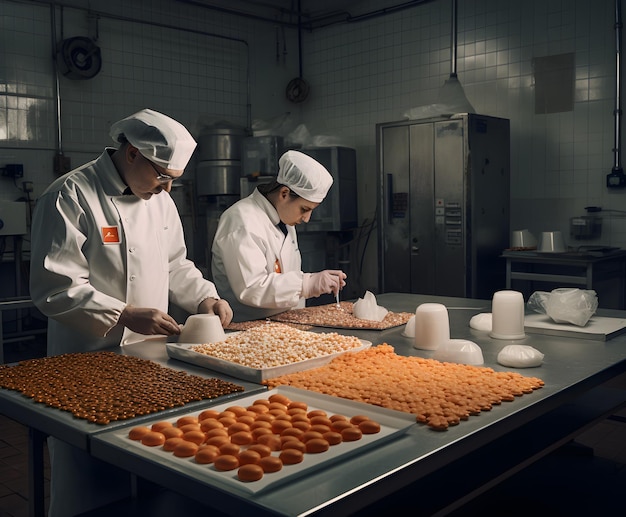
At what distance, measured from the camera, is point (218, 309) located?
2557mm

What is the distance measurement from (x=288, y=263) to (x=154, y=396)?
172 cm

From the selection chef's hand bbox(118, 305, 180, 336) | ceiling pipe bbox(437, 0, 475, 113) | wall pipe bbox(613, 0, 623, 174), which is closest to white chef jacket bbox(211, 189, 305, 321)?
chef's hand bbox(118, 305, 180, 336)

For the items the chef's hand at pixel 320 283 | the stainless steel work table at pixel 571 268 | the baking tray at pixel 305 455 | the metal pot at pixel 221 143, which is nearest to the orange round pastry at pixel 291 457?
the baking tray at pixel 305 455

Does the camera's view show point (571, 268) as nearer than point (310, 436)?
No

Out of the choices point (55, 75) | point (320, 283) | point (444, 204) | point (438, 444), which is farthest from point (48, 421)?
point (55, 75)

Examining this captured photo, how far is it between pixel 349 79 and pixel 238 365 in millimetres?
5929

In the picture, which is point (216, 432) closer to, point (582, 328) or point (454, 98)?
point (582, 328)

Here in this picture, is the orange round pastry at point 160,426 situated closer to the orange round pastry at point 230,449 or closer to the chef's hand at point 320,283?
the orange round pastry at point 230,449

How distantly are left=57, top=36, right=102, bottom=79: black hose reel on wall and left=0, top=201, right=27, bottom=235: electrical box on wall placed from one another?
4.29ft

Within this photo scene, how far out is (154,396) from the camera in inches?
64.2

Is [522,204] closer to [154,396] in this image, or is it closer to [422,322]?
[422,322]

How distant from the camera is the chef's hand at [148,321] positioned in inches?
84.0

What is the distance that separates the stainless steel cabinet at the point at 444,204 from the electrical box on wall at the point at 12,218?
3077 mm

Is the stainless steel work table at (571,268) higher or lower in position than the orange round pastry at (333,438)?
higher
